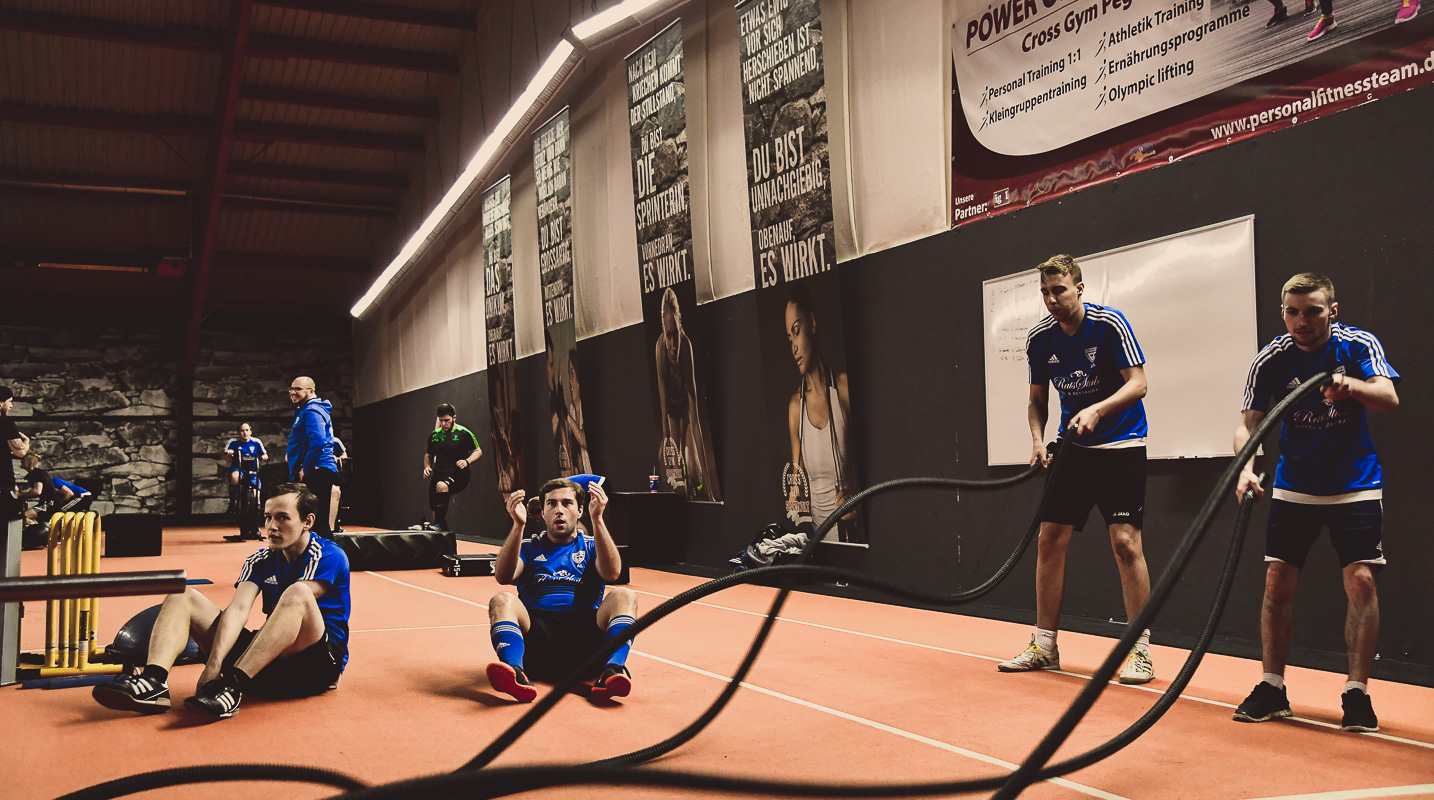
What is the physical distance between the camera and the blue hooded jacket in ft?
26.5

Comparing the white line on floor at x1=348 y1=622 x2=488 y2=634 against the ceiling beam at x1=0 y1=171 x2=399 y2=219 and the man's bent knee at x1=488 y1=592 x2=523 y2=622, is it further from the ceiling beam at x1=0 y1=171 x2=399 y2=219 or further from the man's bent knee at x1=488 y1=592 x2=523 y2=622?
the ceiling beam at x1=0 y1=171 x2=399 y2=219

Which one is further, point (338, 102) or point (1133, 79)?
point (338, 102)

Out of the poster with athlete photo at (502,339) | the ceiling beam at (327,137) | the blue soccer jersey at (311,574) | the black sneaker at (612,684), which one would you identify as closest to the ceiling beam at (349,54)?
the ceiling beam at (327,137)

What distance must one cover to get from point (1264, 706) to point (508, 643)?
2.89 m

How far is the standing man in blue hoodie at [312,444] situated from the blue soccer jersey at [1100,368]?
6.01 metres

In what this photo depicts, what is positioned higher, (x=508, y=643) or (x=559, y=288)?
(x=559, y=288)

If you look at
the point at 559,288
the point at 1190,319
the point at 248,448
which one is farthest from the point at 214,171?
the point at 1190,319

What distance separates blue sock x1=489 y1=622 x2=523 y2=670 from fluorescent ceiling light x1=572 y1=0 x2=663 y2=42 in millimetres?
5284

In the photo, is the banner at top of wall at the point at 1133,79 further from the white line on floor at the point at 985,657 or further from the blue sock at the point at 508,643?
the blue sock at the point at 508,643

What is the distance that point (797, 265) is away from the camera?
26.4ft

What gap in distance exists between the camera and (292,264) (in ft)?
70.1

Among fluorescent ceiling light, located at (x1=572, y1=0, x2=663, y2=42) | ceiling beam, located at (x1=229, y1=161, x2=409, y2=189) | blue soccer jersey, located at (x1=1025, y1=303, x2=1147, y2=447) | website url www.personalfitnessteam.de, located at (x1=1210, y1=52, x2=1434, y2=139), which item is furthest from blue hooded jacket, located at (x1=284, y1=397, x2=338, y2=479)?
ceiling beam, located at (x1=229, y1=161, x2=409, y2=189)

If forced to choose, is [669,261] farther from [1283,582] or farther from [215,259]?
[215,259]

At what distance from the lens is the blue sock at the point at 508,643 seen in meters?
4.01
